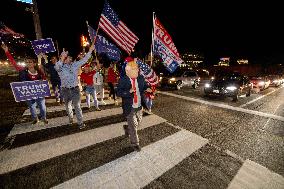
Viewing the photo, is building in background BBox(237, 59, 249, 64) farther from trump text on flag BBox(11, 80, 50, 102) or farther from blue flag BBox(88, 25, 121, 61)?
trump text on flag BBox(11, 80, 50, 102)

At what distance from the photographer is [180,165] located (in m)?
Result: 4.26

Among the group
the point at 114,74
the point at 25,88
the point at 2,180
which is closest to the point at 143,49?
the point at 114,74

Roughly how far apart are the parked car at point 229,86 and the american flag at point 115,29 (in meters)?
6.76

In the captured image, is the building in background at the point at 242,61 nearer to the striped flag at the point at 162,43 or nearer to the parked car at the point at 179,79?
the parked car at the point at 179,79

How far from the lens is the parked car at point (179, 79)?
17.1m

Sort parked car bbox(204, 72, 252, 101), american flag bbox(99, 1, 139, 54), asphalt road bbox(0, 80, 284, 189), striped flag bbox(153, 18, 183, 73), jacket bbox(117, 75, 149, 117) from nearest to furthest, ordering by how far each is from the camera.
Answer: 1. asphalt road bbox(0, 80, 284, 189)
2. jacket bbox(117, 75, 149, 117)
3. american flag bbox(99, 1, 139, 54)
4. striped flag bbox(153, 18, 183, 73)
5. parked car bbox(204, 72, 252, 101)

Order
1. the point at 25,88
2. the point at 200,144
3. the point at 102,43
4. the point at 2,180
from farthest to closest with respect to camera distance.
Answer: the point at 102,43 → the point at 25,88 → the point at 200,144 → the point at 2,180

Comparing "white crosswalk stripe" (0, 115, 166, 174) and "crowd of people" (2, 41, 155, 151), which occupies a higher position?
"crowd of people" (2, 41, 155, 151)

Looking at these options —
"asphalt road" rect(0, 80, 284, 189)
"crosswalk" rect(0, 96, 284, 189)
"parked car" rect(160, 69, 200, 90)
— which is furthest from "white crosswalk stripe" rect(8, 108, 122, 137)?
"parked car" rect(160, 69, 200, 90)

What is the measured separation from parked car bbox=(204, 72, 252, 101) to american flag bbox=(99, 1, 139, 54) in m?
6.76

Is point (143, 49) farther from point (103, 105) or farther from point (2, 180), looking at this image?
point (2, 180)

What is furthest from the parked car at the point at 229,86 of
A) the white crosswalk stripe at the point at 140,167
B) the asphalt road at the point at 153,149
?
the white crosswalk stripe at the point at 140,167

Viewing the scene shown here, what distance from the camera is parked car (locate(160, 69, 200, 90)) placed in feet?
56.1

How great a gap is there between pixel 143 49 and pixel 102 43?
120ft
